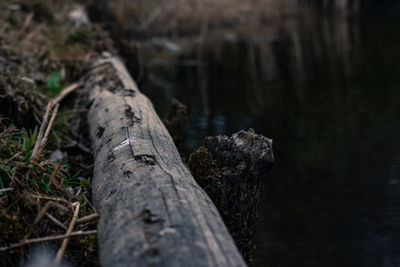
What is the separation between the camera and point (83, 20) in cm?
959

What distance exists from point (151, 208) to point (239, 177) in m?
0.79

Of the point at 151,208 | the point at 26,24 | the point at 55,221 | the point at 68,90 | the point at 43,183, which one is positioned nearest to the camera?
the point at 151,208

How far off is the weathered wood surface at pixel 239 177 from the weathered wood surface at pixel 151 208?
170mm

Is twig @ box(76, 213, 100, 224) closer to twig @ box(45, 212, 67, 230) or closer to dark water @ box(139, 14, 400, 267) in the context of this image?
twig @ box(45, 212, 67, 230)

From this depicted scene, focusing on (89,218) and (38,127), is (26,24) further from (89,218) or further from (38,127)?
(89,218)

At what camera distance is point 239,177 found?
284 centimetres

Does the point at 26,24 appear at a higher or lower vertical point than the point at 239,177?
higher

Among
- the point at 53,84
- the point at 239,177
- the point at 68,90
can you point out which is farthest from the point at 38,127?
the point at 239,177

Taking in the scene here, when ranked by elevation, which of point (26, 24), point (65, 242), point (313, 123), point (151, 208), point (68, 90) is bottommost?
point (313, 123)

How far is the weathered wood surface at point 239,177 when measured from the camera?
9.32 feet

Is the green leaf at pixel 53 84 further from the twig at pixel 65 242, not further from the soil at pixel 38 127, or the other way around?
the twig at pixel 65 242

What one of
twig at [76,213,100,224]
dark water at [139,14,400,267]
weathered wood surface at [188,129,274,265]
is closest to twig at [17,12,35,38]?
dark water at [139,14,400,267]

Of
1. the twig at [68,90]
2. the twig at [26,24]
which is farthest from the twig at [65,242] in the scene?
the twig at [26,24]

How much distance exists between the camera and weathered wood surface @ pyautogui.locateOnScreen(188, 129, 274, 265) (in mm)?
2842
